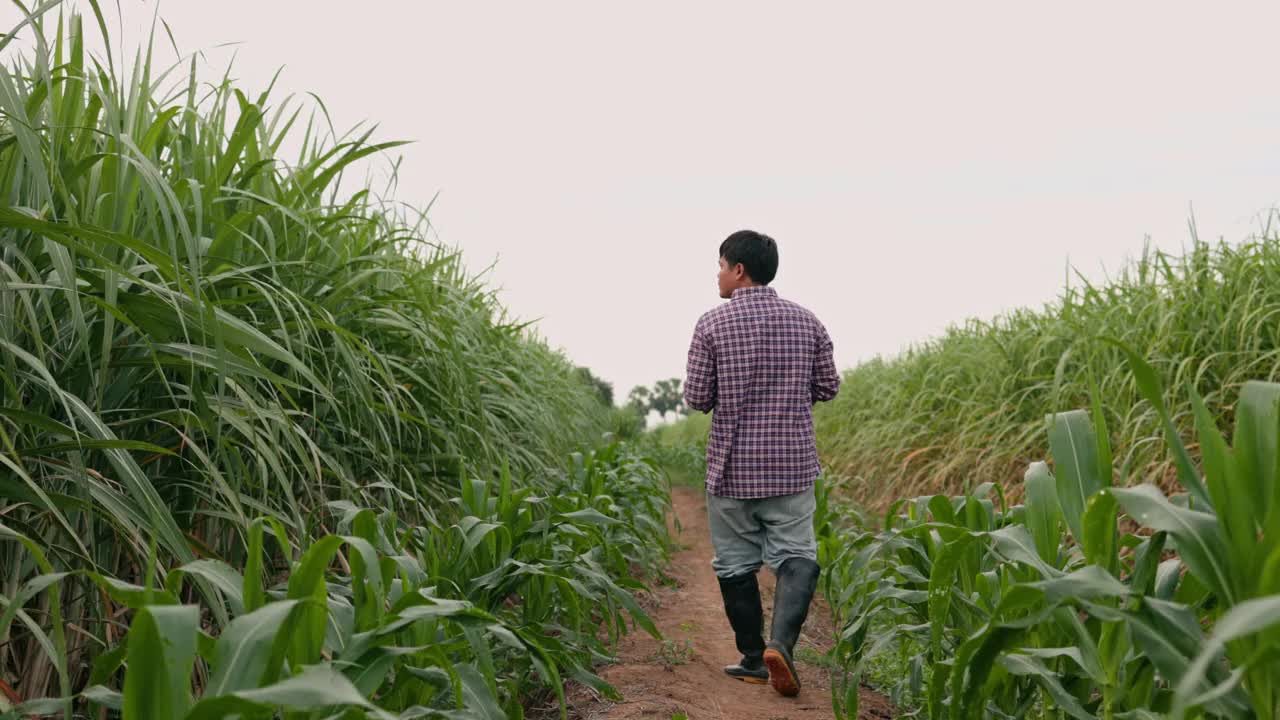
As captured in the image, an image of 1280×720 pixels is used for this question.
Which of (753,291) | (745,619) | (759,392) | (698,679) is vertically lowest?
(698,679)

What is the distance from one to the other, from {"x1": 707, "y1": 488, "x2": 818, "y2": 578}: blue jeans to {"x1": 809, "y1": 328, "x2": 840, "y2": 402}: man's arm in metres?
0.41

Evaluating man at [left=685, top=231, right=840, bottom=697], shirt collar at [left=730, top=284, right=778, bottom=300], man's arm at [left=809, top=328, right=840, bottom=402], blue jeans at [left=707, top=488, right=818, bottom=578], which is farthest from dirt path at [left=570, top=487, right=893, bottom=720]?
shirt collar at [left=730, top=284, right=778, bottom=300]

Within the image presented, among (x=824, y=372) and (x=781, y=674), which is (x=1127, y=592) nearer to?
(x=781, y=674)

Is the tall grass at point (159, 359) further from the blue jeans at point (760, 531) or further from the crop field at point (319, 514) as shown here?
the blue jeans at point (760, 531)

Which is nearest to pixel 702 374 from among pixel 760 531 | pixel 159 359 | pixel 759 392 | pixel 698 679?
pixel 759 392

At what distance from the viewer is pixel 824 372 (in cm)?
362

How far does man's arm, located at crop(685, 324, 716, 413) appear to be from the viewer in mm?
3590

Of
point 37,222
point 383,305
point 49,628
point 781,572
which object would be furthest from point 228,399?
point 781,572

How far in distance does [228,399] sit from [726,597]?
2.19 m

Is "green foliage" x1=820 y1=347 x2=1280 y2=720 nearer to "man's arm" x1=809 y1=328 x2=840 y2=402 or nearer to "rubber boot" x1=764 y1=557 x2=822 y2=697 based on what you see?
"rubber boot" x1=764 y1=557 x2=822 y2=697

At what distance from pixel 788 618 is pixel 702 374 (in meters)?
0.97

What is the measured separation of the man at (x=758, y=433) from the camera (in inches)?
136

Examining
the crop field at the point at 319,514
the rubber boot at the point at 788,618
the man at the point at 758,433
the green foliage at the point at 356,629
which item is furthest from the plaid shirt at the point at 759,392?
the green foliage at the point at 356,629

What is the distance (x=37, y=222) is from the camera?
1418 mm
